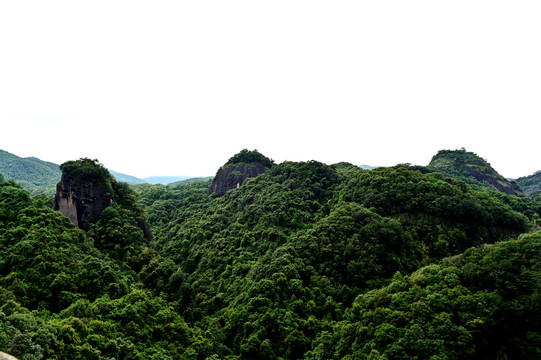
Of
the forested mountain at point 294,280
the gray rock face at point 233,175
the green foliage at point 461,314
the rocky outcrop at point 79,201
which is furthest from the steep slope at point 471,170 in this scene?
the rocky outcrop at point 79,201

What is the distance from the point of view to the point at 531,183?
12731 cm

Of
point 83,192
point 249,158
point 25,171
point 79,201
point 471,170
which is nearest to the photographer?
point 79,201

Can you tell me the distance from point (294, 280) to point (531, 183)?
145m

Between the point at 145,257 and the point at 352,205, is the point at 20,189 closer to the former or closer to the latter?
the point at 145,257

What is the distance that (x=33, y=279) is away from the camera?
28.0 meters

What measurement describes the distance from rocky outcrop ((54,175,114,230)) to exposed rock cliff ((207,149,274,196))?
37633mm

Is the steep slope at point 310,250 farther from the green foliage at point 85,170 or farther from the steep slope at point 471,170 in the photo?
the steep slope at point 471,170

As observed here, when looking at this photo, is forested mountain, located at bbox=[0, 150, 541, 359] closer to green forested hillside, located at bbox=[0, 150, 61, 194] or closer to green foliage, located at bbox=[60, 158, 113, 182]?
green foliage, located at bbox=[60, 158, 113, 182]

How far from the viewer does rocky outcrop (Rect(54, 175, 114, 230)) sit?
46562mm

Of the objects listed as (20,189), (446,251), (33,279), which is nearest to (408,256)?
(446,251)

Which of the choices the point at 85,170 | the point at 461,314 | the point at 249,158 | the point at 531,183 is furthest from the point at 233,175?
the point at 531,183

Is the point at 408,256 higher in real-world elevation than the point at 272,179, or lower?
lower

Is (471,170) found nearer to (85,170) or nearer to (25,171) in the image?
(85,170)

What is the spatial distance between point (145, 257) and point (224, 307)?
14529mm
